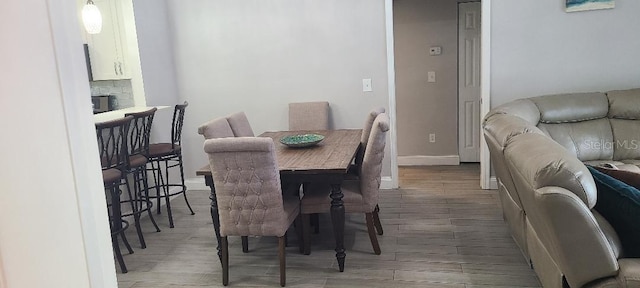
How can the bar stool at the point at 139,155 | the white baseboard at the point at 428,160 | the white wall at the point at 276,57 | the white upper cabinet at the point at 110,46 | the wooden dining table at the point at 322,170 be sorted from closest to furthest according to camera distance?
the wooden dining table at the point at 322,170 < the bar stool at the point at 139,155 < the white upper cabinet at the point at 110,46 < the white wall at the point at 276,57 < the white baseboard at the point at 428,160

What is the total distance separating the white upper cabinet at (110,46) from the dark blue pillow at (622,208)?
395 centimetres

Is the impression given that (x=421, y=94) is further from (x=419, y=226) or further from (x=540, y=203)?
(x=540, y=203)

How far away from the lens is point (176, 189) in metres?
4.83

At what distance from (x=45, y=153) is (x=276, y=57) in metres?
3.60

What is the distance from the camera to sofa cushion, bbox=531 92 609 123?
360cm

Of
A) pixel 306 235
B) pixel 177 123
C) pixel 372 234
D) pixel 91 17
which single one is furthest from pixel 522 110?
pixel 91 17

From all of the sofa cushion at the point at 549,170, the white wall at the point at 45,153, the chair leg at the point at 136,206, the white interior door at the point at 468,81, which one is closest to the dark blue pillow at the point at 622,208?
the sofa cushion at the point at 549,170

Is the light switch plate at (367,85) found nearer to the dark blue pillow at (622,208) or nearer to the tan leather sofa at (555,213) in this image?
the tan leather sofa at (555,213)

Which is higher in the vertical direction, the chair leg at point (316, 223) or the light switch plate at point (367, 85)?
the light switch plate at point (367, 85)

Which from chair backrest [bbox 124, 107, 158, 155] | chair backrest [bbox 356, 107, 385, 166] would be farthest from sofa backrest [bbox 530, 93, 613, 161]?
chair backrest [bbox 124, 107, 158, 155]

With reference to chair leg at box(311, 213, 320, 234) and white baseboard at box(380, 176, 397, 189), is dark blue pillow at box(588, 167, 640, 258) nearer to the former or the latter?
chair leg at box(311, 213, 320, 234)

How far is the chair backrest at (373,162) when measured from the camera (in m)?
2.86

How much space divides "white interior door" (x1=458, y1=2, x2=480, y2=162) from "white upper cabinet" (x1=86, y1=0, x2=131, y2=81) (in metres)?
3.57

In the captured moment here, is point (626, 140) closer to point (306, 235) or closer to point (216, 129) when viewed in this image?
point (306, 235)
